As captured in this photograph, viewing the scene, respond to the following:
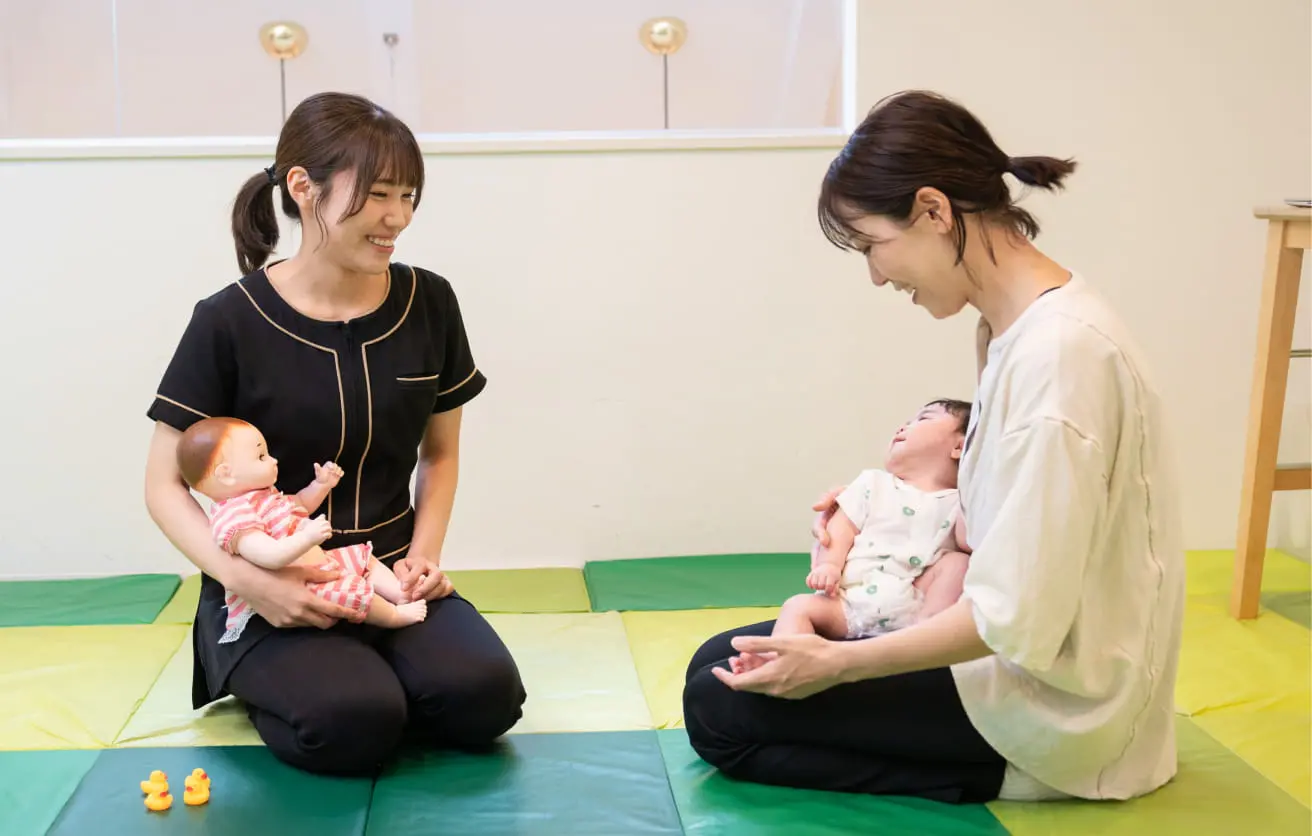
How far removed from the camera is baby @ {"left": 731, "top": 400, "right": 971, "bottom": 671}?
2.26 m

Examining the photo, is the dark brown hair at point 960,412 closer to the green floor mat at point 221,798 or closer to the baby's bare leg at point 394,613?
the baby's bare leg at point 394,613

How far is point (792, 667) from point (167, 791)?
0.97m

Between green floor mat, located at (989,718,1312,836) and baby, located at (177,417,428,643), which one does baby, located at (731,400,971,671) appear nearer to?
green floor mat, located at (989,718,1312,836)

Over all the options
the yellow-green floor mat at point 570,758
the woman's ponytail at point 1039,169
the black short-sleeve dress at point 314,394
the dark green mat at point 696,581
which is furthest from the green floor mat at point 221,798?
the woman's ponytail at point 1039,169

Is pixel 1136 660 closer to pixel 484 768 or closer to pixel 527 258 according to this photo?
pixel 484 768

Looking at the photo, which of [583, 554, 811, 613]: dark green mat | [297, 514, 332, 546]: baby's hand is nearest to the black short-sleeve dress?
[297, 514, 332, 546]: baby's hand

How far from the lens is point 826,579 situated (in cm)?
230

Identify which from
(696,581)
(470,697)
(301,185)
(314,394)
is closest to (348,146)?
(301,185)

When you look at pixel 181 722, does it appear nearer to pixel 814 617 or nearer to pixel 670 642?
pixel 670 642

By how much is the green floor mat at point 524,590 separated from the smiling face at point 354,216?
1.17 metres

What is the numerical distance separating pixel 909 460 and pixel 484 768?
0.88m

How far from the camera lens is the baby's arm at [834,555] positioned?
7.55 ft

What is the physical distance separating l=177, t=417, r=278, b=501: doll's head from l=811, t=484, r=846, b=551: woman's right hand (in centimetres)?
91

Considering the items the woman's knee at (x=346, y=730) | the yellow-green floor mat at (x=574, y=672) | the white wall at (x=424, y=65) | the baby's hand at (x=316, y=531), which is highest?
A: the white wall at (x=424, y=65)
